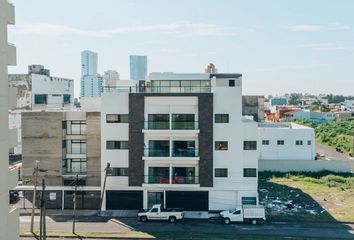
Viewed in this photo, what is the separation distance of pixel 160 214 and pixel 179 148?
6.64 m

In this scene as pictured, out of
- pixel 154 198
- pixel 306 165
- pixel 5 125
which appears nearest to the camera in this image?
pixel 5 125

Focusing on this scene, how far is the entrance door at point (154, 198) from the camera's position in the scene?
137 feet

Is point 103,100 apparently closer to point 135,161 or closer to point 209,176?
point 135,161

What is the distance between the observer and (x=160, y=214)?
3831 cm

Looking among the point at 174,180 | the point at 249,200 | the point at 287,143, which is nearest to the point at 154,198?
the point at 174,180

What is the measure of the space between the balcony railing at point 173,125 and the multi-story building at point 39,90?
3125 cm

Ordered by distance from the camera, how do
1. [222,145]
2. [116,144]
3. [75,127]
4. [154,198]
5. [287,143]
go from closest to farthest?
1. [222,145]
2. [154,198]
3. [116,144]
4. [75,127]
5. [287,143]

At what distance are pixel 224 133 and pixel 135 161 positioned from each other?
8.82 meters

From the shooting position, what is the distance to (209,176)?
40969 millimetres

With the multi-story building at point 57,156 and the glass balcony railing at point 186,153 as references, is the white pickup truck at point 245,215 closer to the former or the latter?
the glass balcony railing at point 186,153

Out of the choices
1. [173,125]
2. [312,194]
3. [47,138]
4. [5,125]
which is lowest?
[312,194]

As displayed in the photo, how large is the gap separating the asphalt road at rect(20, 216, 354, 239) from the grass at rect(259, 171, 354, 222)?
245 centimetres

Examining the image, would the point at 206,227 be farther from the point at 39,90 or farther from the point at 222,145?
the point at 39,90

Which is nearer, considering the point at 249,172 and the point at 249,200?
the point at 249,200
